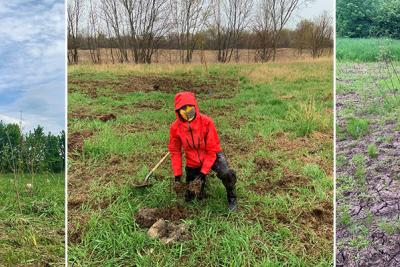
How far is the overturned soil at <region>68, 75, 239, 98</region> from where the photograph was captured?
435 centimetres

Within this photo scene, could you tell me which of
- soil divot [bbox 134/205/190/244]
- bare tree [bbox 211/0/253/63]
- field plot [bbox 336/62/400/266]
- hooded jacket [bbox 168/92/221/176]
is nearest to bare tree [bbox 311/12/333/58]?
bare tree [bbox 211/0/253/63]

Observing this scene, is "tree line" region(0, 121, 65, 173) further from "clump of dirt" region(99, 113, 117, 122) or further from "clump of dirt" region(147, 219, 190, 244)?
"clump of dirt" region(147, 219, 190, 244)

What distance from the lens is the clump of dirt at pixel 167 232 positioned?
356cm

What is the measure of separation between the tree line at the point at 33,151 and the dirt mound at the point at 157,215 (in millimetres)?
1626

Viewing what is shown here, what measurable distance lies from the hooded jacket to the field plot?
1316mm

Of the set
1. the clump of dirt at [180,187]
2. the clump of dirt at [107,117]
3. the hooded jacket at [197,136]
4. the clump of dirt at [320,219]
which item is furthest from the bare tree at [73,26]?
the clump of dirt at [320,219]

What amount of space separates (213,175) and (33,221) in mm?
1880

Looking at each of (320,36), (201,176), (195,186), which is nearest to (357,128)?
(320,36)

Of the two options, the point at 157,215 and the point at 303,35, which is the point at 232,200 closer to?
the point at 157,215

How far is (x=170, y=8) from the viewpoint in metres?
4.27

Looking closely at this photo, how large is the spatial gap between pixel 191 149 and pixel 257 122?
2.89 feet

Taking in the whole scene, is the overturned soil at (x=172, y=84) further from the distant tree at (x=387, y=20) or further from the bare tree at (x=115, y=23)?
the distant tree at (x=387, y=20)

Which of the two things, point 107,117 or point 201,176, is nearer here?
point 201,176

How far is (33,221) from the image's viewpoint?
4.46 metres
